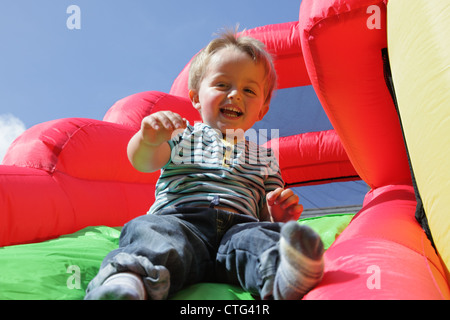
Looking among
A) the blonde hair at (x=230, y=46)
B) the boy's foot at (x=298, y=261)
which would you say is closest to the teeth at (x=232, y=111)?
the blonde hair at (x=230, y=46)

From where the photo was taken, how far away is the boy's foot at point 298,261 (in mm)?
522

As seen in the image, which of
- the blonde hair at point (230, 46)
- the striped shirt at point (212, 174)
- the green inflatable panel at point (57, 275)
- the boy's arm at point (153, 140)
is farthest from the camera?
the blonde hair at point (230, 46)

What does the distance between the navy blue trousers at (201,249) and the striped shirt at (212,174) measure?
0.07 m

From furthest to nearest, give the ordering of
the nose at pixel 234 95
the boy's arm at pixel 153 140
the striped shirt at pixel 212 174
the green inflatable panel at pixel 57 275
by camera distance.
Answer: the nose at pixel 234 95, the striped shirt at pixel 212 174, the boy's arm at pixel 153 140, the green inflatable panel at pixel 57 275

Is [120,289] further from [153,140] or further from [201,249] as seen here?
[153,140]

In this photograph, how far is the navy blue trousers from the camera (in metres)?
0.61

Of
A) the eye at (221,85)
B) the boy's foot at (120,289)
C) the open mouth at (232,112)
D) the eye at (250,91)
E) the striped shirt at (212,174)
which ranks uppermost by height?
the eye at (221,85)

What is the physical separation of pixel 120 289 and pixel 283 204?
453mm

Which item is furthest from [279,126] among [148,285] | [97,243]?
[148,285]

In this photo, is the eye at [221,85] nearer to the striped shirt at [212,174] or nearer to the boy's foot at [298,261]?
the striped shirt at [212,174]

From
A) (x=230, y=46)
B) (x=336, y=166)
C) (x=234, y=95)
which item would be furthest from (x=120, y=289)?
(x=336, y=166)

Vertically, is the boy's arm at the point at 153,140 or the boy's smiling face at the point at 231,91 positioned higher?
the boy's smiling face at the point at 231,91

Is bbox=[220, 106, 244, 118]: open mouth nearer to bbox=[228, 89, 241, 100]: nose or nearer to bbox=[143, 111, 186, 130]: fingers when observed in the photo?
bbox=[228, 89, 241, 100]: nose

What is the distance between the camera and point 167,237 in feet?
2.42
